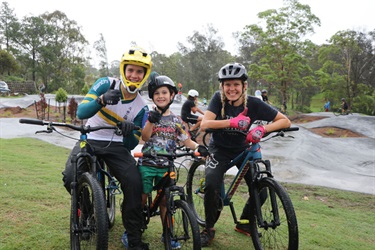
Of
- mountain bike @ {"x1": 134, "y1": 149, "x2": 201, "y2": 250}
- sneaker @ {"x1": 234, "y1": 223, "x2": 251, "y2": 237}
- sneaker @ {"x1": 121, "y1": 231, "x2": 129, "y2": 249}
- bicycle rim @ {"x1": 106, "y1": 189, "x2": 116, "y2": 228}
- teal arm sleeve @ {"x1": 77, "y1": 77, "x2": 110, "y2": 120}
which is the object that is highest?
teal arm sleeve @ {"x1": 77, "y1": 77, "x2": 110, "y2": 120}

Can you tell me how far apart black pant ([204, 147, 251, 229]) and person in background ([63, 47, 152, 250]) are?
0.86m

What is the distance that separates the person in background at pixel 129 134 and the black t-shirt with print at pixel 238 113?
0.86 meters

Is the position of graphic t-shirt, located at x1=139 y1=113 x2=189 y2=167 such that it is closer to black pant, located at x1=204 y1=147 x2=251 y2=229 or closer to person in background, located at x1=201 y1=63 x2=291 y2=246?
person in background, located at x1=201 y1=63 x2=291 y2=246

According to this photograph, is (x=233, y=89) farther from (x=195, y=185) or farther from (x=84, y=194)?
(x=84, y=194)

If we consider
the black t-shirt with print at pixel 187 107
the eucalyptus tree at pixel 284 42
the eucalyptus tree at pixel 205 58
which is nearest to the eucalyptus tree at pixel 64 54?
the eucalyptus tree at pixel 205 58

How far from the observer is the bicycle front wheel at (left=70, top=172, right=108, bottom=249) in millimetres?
2645

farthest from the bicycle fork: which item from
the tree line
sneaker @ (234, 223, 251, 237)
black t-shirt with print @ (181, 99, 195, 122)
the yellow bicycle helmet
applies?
the tree line

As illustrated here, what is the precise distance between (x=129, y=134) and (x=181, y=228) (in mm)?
1049

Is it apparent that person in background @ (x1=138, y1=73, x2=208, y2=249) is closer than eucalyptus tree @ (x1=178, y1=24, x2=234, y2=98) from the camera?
Yes

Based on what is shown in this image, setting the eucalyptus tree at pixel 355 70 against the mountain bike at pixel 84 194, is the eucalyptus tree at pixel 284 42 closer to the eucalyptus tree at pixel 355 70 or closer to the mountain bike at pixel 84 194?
the eucalyptus tree at pixel 355 70

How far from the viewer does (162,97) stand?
142 inches

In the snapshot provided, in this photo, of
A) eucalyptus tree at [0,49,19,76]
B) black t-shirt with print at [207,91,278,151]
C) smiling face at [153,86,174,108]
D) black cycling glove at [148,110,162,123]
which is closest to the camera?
black cycling glove at [148,110,162,123]

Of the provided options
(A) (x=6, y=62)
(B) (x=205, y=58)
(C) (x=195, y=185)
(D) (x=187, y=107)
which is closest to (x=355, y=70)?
(B) (x=205, y=58)

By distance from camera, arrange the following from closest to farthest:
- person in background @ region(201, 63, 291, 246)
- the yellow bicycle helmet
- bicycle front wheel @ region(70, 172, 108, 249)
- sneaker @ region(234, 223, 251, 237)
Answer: bicycle front wheel @ region(70, 172, 108, 249)
the yellow bicycle helmet
person in background @ region(201, 63, 291, 246)
sneaker @ region(234, 223, 251, 237)
